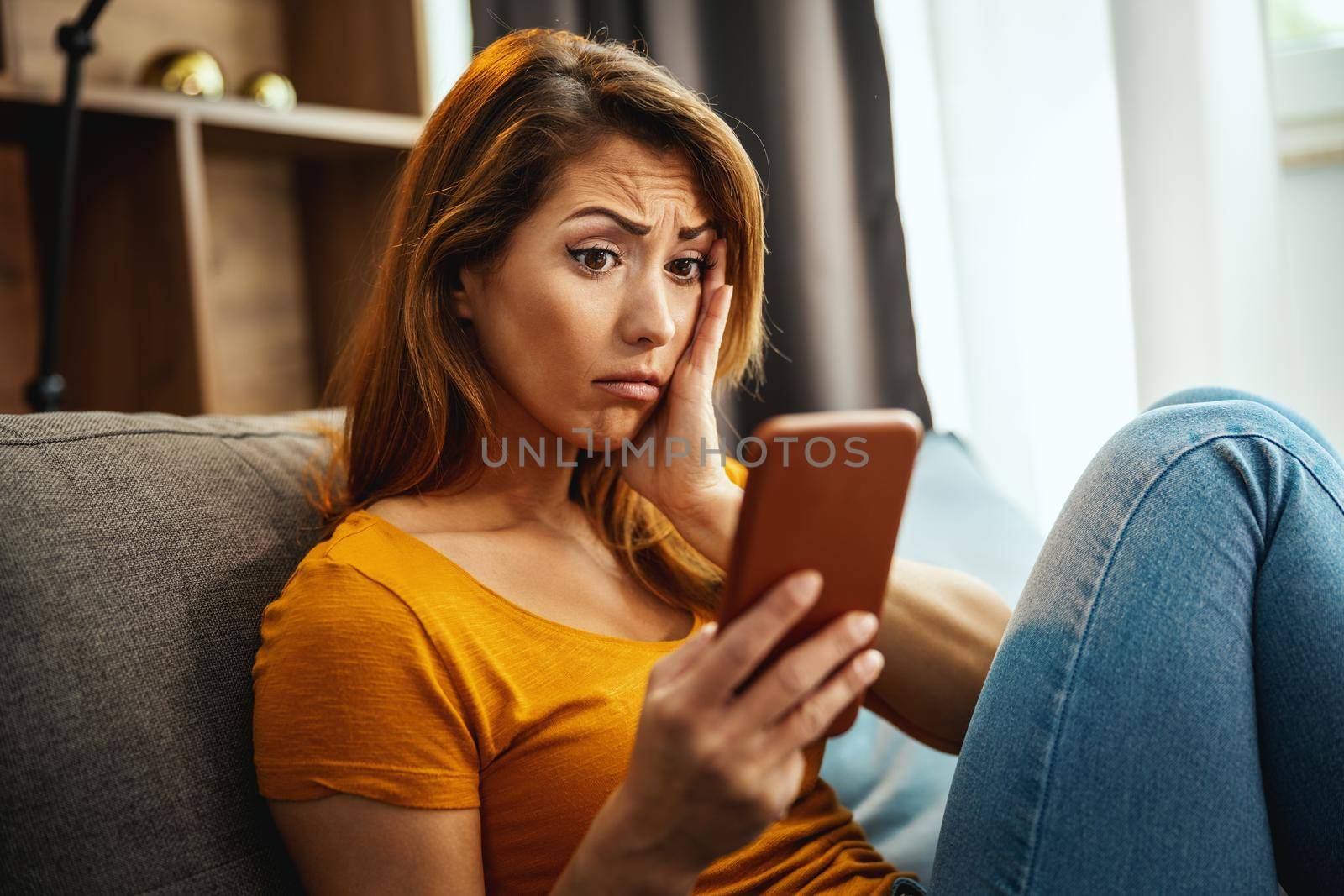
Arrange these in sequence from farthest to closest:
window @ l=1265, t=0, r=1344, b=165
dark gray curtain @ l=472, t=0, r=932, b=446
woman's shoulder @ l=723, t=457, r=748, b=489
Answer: dark gray curtain @ l=472, t=0, r=932, b=446, window @ l=1265, t=0, r=1344, b=165, woman's shoulder @ l=723, t=457, r=748, b=489

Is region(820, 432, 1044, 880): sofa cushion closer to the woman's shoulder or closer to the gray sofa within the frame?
the woman's shoulder

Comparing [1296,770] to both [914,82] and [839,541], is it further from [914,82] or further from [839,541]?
[914,82]

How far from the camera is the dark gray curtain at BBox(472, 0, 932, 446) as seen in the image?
5.57ft

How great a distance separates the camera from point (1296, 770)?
0.68 meters

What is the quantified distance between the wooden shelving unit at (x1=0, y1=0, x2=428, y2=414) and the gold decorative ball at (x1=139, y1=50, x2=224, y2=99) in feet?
0.22

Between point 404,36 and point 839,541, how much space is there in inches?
65.4

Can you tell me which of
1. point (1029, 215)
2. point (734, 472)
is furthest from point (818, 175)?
point (734, 472)

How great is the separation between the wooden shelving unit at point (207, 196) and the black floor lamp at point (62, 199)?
152mm

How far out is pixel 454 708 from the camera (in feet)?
2.36

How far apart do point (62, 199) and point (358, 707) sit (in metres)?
1.02

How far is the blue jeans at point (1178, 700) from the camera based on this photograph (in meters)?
0.65

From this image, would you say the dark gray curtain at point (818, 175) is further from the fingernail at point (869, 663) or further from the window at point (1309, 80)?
the fingernail at point (869, 663)
